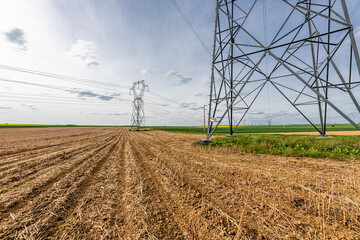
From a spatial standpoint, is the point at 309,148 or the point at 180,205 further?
the point at 309,148

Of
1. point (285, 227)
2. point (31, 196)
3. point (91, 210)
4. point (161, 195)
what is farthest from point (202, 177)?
point (31, 196)

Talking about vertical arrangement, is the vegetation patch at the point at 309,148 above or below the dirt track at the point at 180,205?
above

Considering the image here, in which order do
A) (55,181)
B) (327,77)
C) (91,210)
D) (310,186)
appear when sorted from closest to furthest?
(91,210)
(310,186)
(55,181)
(327,77)

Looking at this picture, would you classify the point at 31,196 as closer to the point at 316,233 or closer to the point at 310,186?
the point at 316,233

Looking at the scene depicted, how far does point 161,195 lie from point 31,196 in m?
3.50

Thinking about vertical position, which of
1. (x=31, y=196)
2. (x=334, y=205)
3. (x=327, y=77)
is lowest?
(x=31, y=196)

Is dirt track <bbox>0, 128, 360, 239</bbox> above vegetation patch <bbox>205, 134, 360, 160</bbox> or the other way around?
the other way around

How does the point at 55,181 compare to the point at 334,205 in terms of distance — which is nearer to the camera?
the point at 334,205

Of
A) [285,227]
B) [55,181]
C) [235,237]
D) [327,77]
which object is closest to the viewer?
[235,237]

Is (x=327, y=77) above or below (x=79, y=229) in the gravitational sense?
above

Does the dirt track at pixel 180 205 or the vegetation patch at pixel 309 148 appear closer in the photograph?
the dirt track at pixel 180 205

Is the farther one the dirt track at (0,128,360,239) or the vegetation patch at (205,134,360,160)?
the vegetation patch at (205,134,360,160)

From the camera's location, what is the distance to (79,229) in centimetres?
242

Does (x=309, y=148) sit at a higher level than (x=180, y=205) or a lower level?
higher
